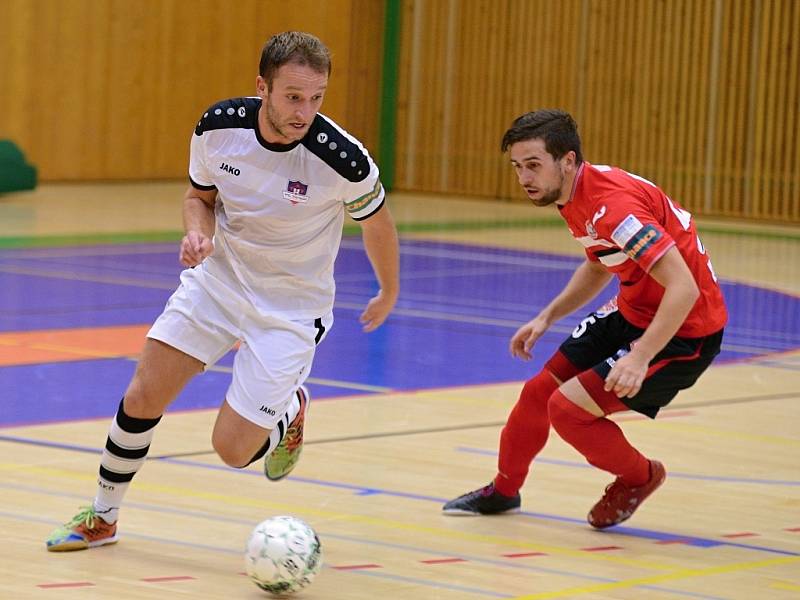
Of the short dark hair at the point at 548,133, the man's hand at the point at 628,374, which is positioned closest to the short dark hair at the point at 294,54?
the short dark hair at the point at 548,133

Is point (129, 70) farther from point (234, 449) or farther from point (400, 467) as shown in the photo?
point (234, 449)

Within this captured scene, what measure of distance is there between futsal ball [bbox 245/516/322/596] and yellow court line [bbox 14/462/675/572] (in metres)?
0.90

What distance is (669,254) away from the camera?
4.95 m

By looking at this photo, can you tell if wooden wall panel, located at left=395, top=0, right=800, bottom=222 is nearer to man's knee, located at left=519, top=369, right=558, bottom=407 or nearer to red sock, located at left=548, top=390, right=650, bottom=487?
man's knee, located at left=519, top=369, right=558, bottom=407

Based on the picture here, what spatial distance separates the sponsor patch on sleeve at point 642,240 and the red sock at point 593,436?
0.61 metres

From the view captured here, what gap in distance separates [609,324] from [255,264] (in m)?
1.29

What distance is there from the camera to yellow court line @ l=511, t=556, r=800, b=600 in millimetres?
4512

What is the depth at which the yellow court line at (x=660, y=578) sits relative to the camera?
4.51 meters

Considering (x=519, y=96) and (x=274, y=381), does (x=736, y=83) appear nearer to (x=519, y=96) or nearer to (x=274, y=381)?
(x=519, y=96)

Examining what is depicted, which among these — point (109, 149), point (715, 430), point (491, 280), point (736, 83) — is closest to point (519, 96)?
point (736, 83)

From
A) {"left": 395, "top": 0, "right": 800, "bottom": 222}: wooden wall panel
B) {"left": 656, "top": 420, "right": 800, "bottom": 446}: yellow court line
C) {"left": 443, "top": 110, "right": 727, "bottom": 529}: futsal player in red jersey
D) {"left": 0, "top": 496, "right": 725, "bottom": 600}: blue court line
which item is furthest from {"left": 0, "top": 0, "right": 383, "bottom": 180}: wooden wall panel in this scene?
{"left": 443, "top": 110, "right": 727, "bottom": 529}: futsal player in red jersey

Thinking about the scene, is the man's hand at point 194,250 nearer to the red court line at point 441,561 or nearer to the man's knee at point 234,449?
the man's knee at point 234,449

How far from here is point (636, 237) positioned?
4965mm

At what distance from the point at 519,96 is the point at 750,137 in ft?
10.6
